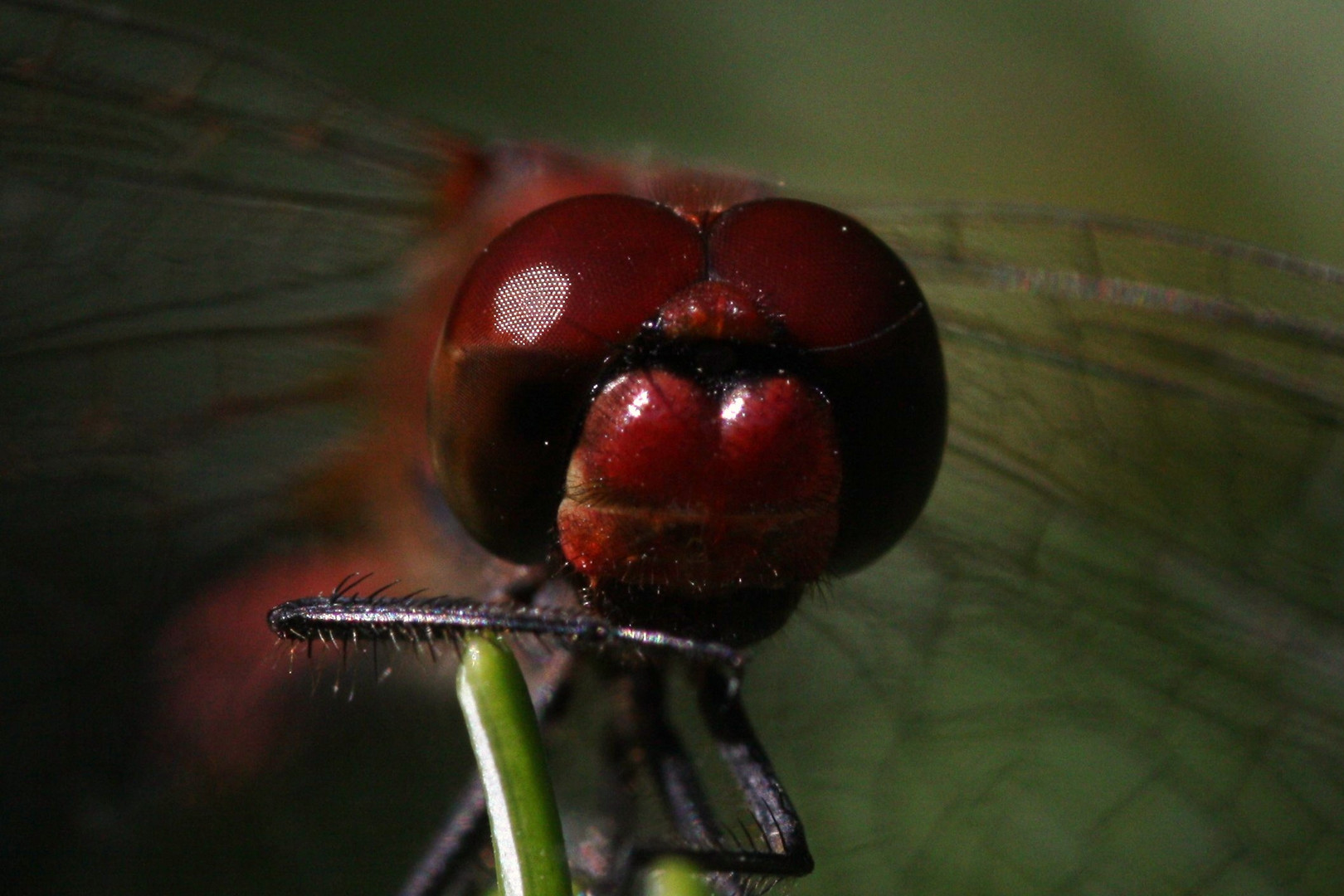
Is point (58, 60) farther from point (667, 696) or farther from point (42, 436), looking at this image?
point (667, 696)

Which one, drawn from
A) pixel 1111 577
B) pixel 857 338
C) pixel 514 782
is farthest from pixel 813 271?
pixel 1111 577

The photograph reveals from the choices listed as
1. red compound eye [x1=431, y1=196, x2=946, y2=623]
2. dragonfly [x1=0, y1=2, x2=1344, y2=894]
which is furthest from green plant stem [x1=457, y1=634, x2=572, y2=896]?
dragonfly [x1=0, y1=2, x2=1344, y2=894]

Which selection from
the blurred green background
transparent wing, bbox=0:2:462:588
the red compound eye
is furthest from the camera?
the blurred green background

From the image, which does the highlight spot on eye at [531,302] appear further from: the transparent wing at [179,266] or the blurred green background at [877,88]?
the blurred green background at [877,88]

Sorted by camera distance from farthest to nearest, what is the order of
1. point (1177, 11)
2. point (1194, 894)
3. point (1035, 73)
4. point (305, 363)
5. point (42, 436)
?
point (1035, 73) < point (1177, 11) < point (305, 363) < point (42, 436) < point (1194, 894)

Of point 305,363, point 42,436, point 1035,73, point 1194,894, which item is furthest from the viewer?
point 1035,73

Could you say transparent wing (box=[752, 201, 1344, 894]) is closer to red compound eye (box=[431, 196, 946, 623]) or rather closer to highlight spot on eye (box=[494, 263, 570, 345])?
red compound eye (box=[431, 196, 946, 623])

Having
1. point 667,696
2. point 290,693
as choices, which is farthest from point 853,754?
point 290,693

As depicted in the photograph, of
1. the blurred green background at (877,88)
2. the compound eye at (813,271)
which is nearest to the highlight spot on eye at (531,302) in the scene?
the compound eye at (813,271)

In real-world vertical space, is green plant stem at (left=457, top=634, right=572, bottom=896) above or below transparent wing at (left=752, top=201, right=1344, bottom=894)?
above
